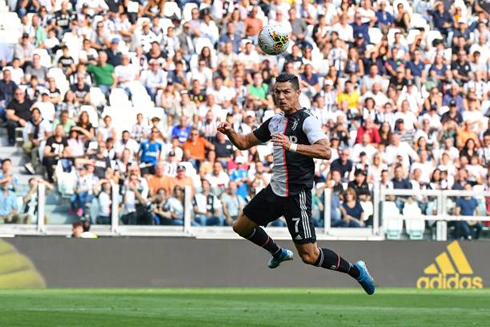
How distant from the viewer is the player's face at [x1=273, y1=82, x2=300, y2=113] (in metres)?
12.7

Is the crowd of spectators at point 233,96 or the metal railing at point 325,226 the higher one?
the crowd of spectators at point 233,96

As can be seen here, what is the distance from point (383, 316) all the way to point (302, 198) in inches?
77.4

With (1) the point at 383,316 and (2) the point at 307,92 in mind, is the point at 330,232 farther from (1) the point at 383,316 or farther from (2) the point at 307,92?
(1) the point at 383,316

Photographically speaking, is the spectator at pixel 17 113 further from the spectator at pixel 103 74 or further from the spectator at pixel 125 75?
the spectator at pixel 125 75

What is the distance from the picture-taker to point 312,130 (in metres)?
12.6

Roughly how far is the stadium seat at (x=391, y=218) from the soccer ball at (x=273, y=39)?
865 cm

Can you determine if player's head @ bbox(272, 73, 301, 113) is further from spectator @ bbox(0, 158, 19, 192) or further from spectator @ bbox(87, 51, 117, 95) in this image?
spectator @ bbox(87, 51, 117, 95)

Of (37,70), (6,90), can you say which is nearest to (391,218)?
(37,70)

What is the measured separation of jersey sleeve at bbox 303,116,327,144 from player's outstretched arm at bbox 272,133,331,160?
0.23 ft

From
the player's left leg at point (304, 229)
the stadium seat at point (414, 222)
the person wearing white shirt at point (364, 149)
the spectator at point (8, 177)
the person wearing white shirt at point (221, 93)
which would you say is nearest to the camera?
the player's left leg at point (304, 229)

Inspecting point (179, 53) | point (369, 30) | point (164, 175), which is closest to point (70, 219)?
point (164, 175)

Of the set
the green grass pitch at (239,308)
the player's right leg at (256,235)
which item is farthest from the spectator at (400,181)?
the player's right leg at (256,235)

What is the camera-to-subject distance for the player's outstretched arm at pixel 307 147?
12062 millimetres

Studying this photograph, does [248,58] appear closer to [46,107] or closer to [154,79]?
[154,79]
